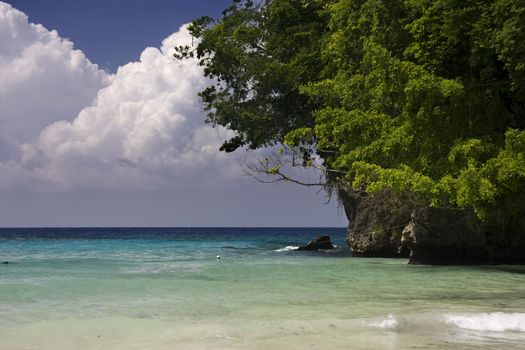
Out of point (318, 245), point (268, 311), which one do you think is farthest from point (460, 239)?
point (318, 245)

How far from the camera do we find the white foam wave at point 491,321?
8.93 metres

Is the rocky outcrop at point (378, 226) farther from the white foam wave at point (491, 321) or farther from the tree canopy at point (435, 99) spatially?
the white foam wave at point (491, 321)

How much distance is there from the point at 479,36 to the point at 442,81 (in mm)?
1380

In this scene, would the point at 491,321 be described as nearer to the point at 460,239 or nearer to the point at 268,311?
the point at 268,311

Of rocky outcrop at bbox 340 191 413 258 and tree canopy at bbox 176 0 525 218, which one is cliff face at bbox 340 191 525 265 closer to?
rocky outcrop at bbox 340 191 413 258

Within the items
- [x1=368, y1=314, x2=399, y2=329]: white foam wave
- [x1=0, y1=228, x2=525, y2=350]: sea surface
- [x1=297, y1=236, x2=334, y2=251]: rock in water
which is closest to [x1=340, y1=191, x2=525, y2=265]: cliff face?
[x1=0, y1=228, x2=525, y2=350]: sea surface

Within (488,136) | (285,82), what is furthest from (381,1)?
(285,82)

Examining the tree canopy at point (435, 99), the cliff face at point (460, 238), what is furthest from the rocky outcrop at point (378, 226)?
the tree canopy at point (435, 99)

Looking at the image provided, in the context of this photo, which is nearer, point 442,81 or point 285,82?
point 442,81

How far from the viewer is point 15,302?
43.4 feet

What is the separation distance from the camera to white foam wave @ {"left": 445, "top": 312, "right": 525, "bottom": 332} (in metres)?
8.93

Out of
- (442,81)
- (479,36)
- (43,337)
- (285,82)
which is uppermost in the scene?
(285,82)

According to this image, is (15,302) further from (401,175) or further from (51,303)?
(401,175)

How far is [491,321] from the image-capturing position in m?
9.22
